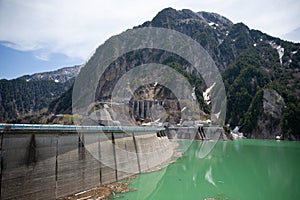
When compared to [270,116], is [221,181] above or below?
Answer: below

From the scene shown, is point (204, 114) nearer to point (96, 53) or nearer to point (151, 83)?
point (151, 83)

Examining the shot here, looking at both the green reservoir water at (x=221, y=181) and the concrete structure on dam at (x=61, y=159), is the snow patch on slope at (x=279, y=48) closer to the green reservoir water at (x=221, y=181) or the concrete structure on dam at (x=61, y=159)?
the green reservoir water at (x=221, y=181)

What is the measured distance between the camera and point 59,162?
16.3 metres

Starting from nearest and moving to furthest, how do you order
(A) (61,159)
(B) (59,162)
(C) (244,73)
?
(B) (59,162) < (A) (61,159) < (C) (244,73)

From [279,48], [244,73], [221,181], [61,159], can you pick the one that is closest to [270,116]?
[244,73]

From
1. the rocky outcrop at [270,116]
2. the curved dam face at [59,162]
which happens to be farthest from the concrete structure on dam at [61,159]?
the rocky outcrop at [270,116]

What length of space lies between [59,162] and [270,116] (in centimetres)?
8040

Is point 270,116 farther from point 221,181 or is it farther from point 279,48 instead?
point 279,48

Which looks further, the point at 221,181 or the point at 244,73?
the point at 244,73

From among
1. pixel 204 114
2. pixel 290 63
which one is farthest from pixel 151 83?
pixel 290 63

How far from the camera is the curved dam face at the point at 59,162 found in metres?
13.5

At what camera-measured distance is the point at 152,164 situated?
2884 centimetres

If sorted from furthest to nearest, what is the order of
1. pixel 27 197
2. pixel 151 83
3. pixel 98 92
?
pixel 98 92 → pixel 151 83 → pixel 27 197

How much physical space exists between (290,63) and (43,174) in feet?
403
